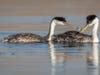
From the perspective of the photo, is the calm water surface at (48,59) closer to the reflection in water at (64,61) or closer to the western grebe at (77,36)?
the reflection in water at (64,61)

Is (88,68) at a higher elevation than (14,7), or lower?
lower

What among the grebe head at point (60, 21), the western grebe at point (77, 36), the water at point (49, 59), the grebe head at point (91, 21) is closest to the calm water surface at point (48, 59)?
the water at point (49, 59)

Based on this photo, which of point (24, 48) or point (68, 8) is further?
point (68, 8)

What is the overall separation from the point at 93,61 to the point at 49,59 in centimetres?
110

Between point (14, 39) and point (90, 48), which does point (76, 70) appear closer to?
point (90, 48)

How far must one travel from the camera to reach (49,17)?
2916 centimetres

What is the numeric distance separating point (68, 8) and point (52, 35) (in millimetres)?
8904

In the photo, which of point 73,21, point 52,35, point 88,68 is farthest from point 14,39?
point 88,68

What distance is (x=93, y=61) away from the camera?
17.7m

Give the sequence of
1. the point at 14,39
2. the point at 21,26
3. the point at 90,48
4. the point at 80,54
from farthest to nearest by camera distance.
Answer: the point at 21,26 < the point at 14,39 < the point at 90,48 < the point at 80,54

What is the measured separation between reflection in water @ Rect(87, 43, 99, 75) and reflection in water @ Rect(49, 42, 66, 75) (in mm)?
597

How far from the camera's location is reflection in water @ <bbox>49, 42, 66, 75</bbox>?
53.3ft

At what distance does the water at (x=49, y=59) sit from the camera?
16234 mm

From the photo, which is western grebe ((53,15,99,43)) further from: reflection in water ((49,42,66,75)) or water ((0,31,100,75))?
reflection in water ((49,42,66,75))
